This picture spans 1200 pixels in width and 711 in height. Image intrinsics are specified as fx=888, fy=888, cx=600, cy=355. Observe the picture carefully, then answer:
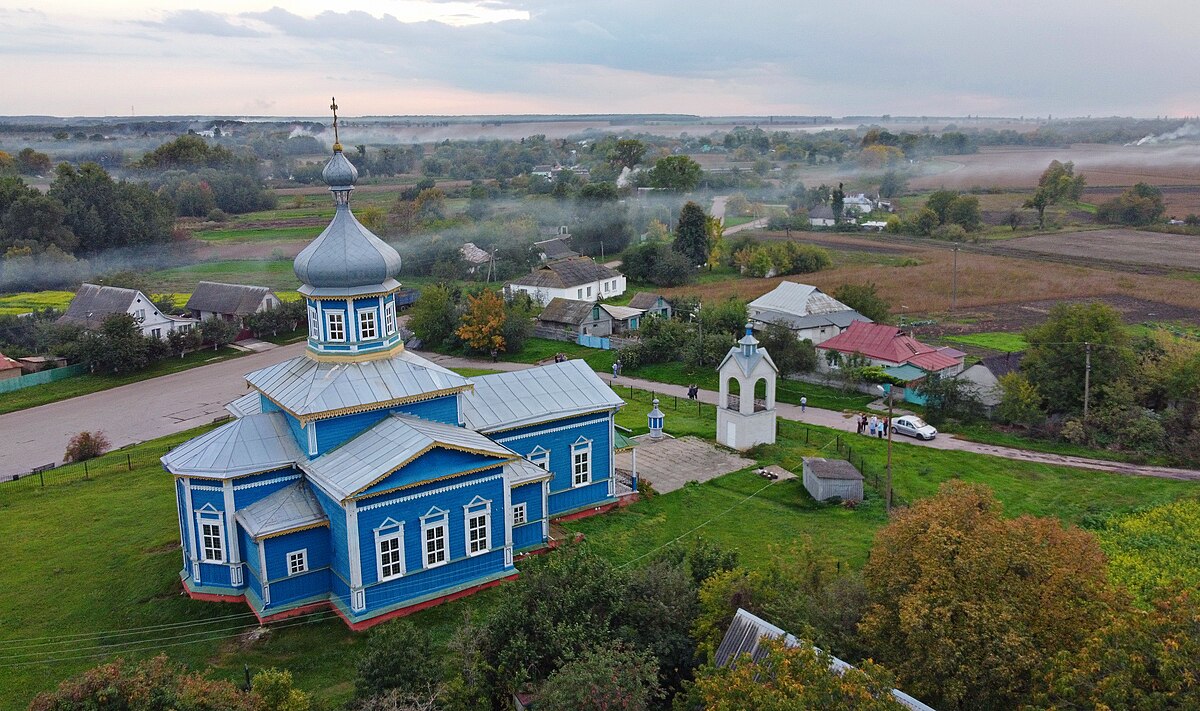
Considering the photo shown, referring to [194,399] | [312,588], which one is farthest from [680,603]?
[194,399]

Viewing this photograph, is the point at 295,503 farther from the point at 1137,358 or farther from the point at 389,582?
the point at 1137,358

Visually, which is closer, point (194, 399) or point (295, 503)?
point (295, 503)

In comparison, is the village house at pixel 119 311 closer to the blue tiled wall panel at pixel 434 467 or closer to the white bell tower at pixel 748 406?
the white bell tower at pixel 748 406

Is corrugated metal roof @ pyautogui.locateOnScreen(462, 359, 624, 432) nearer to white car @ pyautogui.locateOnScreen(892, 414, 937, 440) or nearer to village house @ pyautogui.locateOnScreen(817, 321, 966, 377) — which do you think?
white car @ pyautogui.locateOnScreen(892, 414, 937, 440)

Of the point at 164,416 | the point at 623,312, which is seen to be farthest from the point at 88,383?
the point at 623,312

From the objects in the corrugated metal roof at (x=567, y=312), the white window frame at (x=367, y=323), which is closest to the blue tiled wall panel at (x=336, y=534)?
the white window frame at (x=367, y=323)

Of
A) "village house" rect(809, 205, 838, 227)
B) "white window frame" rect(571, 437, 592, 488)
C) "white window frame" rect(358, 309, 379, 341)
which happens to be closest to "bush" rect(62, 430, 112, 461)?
"white window frame" rect(358, 309, 379, 341)

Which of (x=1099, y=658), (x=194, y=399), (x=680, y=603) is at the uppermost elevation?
(x=1099, y=658)
